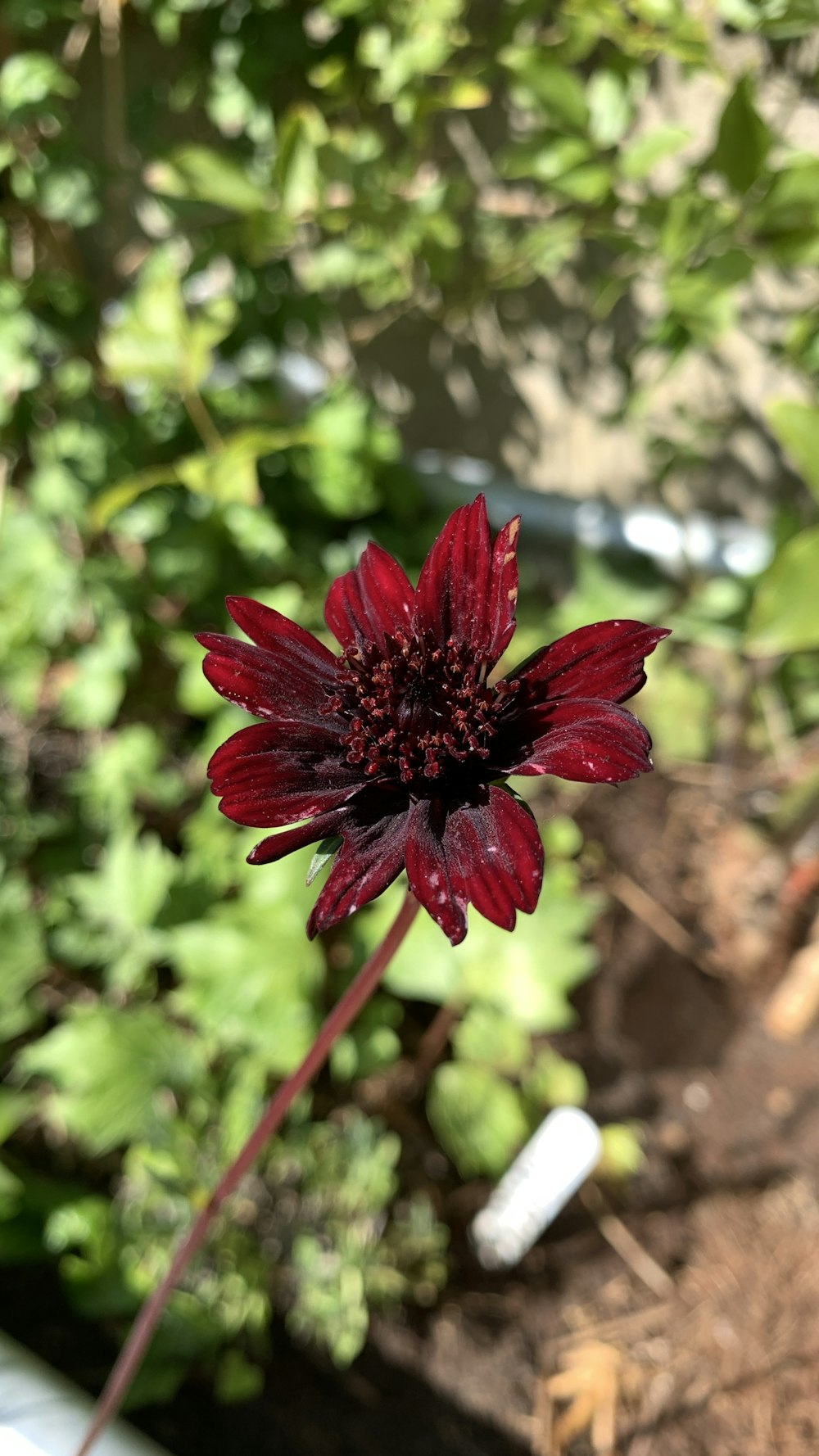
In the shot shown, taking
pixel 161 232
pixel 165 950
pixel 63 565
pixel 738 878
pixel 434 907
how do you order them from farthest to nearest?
pixel 161 232
pixel 738 878
pixel 63 565
pixel 165 950
pixel 434 907

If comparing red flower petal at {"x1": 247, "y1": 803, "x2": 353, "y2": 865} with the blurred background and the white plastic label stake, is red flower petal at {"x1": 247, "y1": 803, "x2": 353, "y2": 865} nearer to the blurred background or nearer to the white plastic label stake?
the blurred background

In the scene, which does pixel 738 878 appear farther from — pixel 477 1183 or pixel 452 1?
pixel 452 1

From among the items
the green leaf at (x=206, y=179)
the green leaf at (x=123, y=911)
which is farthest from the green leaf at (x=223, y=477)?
the green leaf at (x=123, y=911)

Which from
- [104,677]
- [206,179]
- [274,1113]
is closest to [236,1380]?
[274,1113]

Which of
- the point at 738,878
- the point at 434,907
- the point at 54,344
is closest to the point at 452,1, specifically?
the point at 54,344

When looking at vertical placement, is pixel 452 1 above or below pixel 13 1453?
above

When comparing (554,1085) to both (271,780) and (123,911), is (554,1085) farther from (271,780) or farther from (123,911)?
(271,780)
